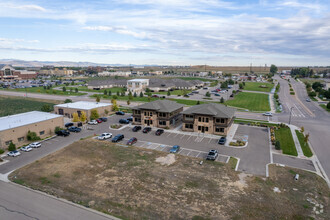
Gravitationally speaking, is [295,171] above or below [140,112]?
below

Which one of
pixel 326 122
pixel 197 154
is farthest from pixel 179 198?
pixel 326 122

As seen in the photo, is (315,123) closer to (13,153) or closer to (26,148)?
(26,148)

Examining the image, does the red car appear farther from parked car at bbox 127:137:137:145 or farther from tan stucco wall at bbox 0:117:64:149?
tan stucco wall at bbox 0:117:64:149

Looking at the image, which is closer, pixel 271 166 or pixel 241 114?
pixel 271 166

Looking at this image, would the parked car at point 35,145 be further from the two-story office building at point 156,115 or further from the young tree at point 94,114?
the two-story office building at point 156,115

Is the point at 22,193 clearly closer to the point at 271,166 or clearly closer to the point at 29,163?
the point at 29,163

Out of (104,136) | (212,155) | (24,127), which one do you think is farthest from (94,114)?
(212,155)
